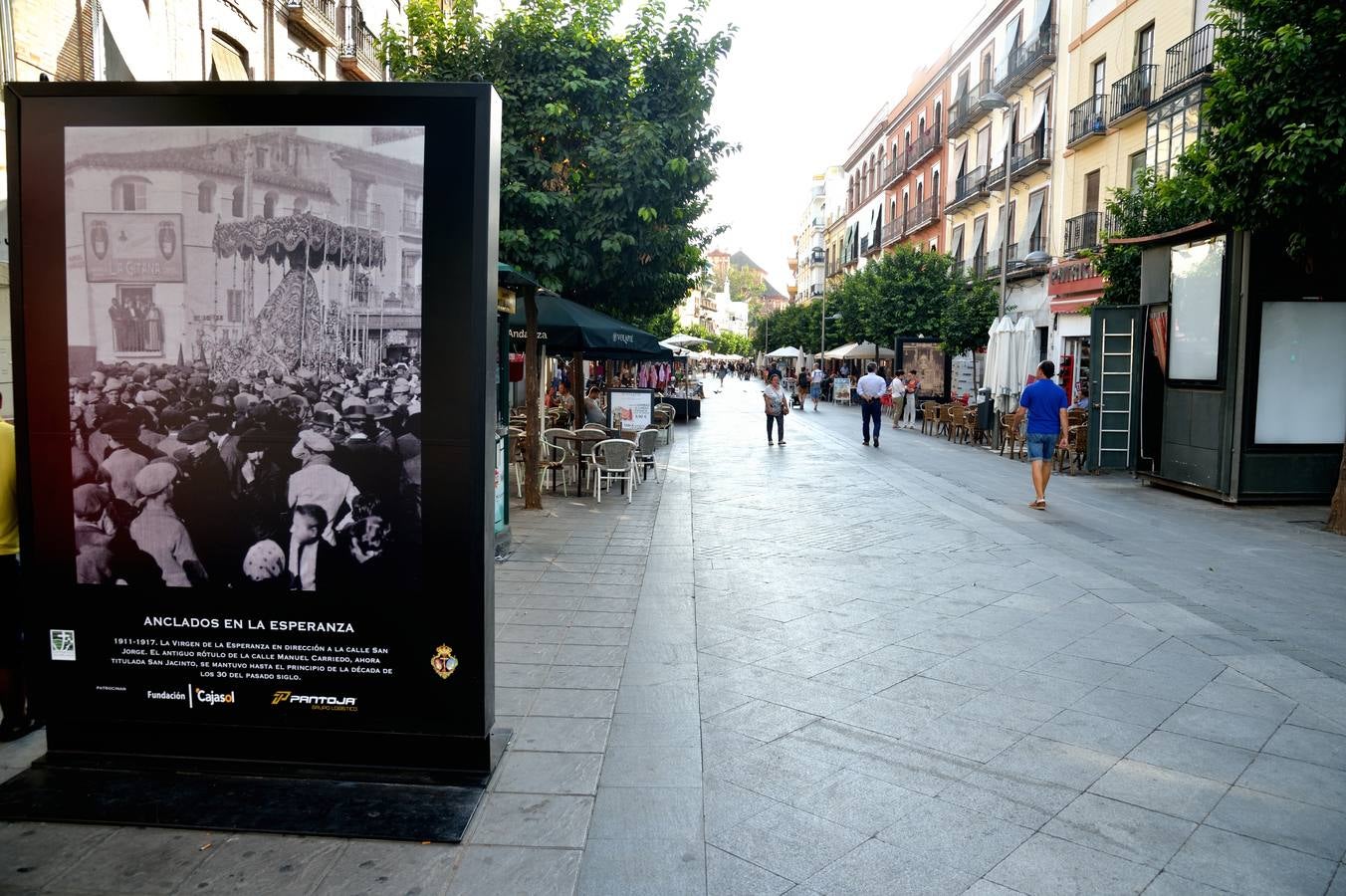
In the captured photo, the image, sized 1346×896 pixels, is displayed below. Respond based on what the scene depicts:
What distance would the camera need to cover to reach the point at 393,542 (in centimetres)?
395

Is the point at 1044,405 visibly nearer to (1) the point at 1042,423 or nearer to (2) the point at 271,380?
(1) the point at 1042,423

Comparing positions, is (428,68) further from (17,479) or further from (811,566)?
(17,479)

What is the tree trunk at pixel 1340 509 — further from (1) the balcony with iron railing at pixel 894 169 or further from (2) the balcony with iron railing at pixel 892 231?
(2) the balcony with iron railing at pixel 892 231

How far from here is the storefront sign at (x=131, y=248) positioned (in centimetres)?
390

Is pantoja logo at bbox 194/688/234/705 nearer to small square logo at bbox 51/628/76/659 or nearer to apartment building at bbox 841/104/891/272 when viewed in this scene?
small square logo at bbox 51/628/76/659

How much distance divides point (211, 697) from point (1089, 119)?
2736cm

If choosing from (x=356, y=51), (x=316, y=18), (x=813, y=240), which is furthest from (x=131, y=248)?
(x=813, y=240)

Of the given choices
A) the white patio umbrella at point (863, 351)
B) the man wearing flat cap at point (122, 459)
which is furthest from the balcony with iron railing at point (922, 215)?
the man wearing flat cap at point (122, 459)

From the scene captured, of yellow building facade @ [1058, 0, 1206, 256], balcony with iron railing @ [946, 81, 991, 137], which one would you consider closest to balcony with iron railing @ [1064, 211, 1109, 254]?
yellow building facade @ [1058, 0, 1206, 256]

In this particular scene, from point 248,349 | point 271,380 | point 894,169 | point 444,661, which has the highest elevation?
point 894,169

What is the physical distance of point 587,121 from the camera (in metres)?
14.6

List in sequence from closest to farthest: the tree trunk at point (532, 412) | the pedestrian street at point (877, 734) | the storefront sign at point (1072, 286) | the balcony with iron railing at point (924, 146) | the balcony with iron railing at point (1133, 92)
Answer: the pedestrian street at point (877, 734)
the tree trunk at point (532, 412)
the balcony with iron railing at point (1133, 92)
the storefront sign at point (1072, 286)
the balcony with iron railing at point (924, 146)

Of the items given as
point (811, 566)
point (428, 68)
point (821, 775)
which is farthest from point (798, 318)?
point (821, 775)

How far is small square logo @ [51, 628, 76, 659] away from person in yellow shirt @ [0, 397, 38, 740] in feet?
1.74
